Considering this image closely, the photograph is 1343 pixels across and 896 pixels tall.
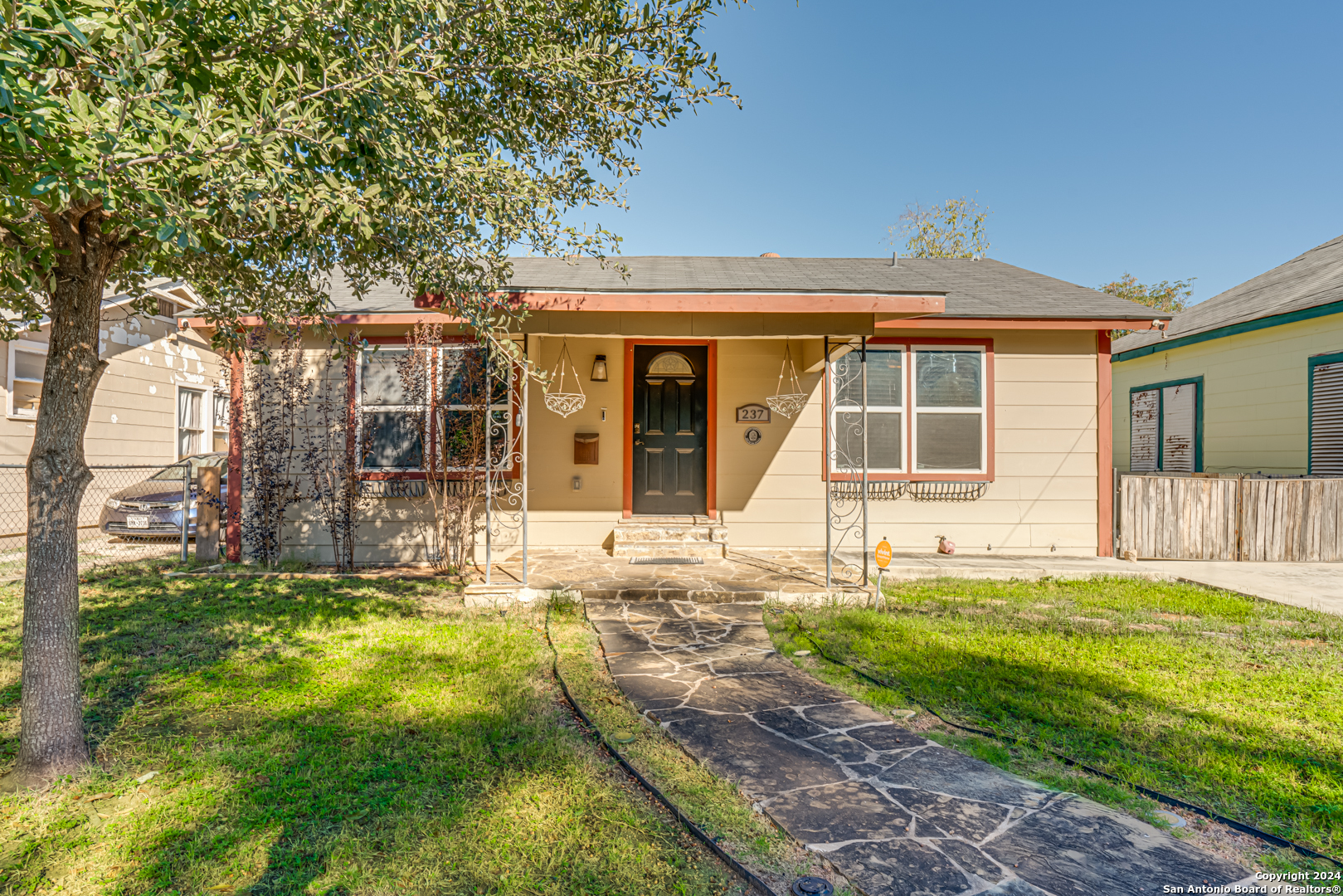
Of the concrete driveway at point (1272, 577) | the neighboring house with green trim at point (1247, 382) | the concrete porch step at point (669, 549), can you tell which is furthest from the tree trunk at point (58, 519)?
the neighboring house with green trim at point (1247, 382)

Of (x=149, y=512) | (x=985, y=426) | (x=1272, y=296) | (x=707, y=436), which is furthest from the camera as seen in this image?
(x=1272, y=296)

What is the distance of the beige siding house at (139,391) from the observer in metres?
8.62

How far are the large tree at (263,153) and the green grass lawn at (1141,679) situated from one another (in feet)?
11.0

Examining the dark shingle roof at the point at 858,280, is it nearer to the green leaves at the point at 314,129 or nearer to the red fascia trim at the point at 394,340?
the red fascia trim at the point at 394,340

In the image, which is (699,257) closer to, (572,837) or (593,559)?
(593,559)

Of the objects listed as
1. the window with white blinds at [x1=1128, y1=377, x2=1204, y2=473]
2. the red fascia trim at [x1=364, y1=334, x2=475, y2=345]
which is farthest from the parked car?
the window with white blinds at [x1=1128, y1=377, x2=1204, y2=473]

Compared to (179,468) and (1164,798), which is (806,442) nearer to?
(1164,798)

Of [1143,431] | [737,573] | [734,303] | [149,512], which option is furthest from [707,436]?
[1143,431]

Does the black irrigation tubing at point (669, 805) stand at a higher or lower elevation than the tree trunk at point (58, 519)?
lower

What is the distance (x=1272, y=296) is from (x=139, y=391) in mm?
18029

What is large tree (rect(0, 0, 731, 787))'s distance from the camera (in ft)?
5.77

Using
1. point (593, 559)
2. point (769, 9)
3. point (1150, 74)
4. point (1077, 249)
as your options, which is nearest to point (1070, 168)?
point (1150, 74)

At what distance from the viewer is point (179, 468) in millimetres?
8367

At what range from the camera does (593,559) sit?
6359 millimetres
